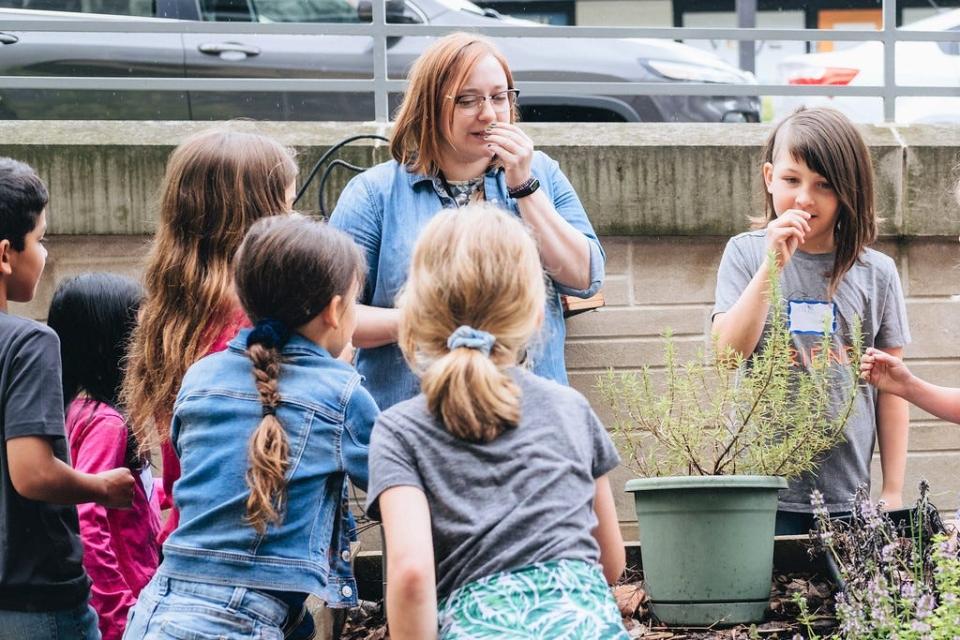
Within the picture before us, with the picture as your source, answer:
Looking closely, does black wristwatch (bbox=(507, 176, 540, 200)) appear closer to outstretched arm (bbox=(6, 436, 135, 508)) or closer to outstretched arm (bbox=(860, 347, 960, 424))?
outstretched arm (bbox=(860, 347, 960, 424))

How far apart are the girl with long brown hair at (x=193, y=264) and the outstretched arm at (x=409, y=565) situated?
75cm

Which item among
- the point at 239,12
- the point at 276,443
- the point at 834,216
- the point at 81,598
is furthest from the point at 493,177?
the point at 239,12

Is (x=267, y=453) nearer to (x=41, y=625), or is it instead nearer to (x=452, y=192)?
(x=41, y=625)

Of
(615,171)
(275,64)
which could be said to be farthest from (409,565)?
(275,64)

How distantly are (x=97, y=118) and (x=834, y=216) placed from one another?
10.2 feet

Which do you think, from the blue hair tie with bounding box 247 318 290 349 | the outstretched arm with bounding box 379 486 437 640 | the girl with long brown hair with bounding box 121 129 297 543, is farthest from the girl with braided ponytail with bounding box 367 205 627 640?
the girl with long brown hair with bounding box 121 129 297 543

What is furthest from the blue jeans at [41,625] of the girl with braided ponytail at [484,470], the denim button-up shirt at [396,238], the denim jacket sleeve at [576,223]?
the denim jacket sleeve at [576,223]

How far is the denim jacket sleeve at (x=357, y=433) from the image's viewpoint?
231cm

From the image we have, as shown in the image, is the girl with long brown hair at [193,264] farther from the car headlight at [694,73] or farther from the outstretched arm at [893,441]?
the car headlight at [694,73]

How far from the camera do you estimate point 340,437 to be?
2322 millimetres

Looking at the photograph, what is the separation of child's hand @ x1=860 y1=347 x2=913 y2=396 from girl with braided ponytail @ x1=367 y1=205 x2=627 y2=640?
1.07 m

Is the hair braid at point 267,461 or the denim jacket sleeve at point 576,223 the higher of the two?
the denim jacket sleeve at point 576,223

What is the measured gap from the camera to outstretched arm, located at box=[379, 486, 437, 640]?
6.48 ft

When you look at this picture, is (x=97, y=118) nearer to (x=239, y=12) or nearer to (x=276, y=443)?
(x=239, y=12)
